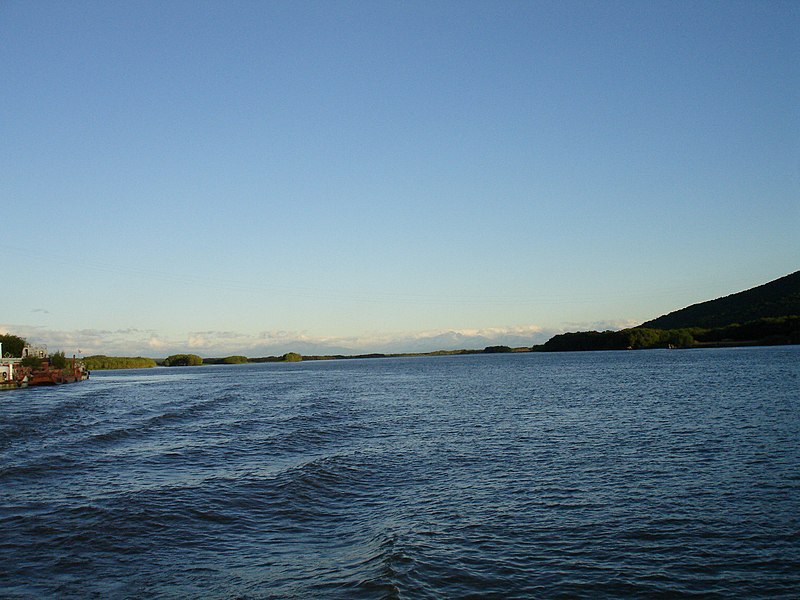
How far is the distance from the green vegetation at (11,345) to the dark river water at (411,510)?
92500mm

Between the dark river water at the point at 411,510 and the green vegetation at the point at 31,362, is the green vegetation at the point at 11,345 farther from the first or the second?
the dark river water at the point at 411,510

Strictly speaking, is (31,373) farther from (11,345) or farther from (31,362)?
(11,345)

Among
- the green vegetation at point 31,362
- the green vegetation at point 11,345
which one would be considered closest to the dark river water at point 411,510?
the green vegetation at point 31,362

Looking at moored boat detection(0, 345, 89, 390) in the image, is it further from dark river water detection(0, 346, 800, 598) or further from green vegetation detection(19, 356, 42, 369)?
dark river water detection(0, 346, 800, 598)

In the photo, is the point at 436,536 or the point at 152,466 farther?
the point at 152,466

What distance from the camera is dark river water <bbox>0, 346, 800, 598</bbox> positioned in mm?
12797

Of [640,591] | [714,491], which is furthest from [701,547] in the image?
[714,491]

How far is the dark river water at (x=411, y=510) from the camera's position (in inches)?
504

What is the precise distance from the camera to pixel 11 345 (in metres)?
115

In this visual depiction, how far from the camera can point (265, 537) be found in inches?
635

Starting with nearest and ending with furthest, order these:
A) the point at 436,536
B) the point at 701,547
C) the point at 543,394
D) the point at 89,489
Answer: the point at 701,547 < the point at 436,536 < the point at 89,489 < the point at 543,394

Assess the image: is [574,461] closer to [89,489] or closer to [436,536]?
[436,536]

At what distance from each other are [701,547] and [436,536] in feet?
19.7

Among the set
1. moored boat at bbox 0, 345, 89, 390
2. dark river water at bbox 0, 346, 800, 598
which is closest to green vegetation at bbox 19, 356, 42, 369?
moored boat at bbox 0, 345, 89, 390
